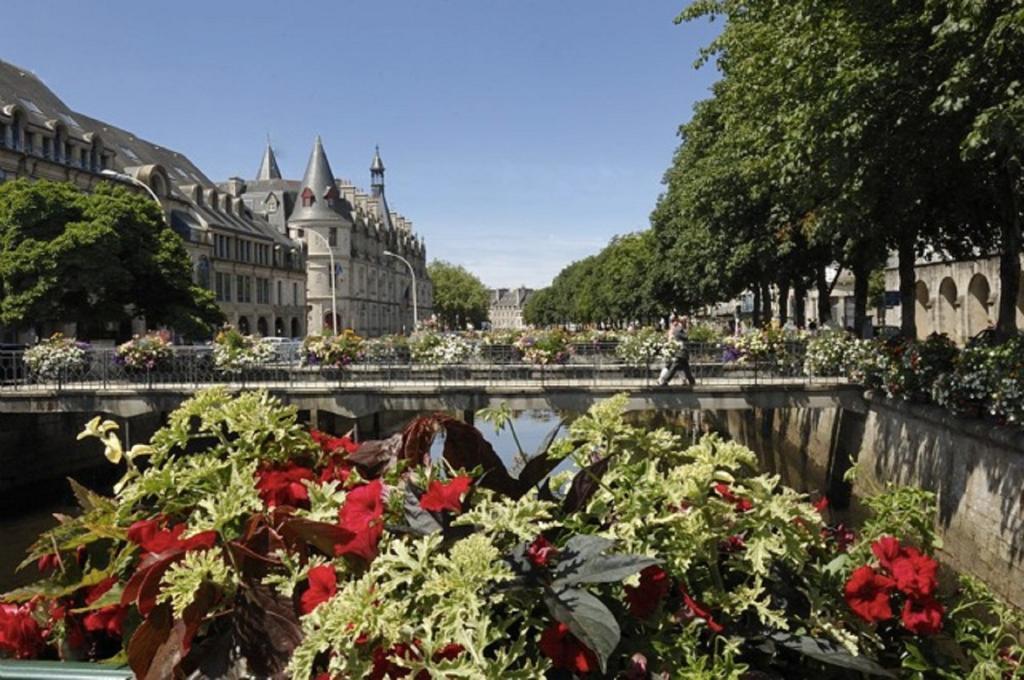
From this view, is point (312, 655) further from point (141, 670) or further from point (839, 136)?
point (839, 136)

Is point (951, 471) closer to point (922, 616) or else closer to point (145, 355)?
point (922, 616)

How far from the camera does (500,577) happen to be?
1.49 metres

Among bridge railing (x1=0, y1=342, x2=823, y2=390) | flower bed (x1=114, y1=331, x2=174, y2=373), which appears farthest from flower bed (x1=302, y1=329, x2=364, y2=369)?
flower bed (x1=114, y1=331, x2=174, y2=373)

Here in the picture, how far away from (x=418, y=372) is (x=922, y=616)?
78.0 ft

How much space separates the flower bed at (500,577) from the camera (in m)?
1.54

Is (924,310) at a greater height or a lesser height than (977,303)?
lesser

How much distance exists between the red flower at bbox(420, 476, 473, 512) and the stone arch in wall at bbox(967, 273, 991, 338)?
47.6 metres

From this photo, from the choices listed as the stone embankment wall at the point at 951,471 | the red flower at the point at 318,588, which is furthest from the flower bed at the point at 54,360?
the red flower at the point at 318,588

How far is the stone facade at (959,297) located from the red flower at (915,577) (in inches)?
1654

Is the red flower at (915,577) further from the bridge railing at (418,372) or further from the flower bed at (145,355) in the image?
the flower bed at (145,355)

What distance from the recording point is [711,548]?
1783 mm

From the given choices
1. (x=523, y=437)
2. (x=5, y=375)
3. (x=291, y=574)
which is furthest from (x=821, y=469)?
(x=291, y=574)

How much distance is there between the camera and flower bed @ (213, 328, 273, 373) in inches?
968

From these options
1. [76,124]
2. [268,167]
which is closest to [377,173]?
[268,167]
